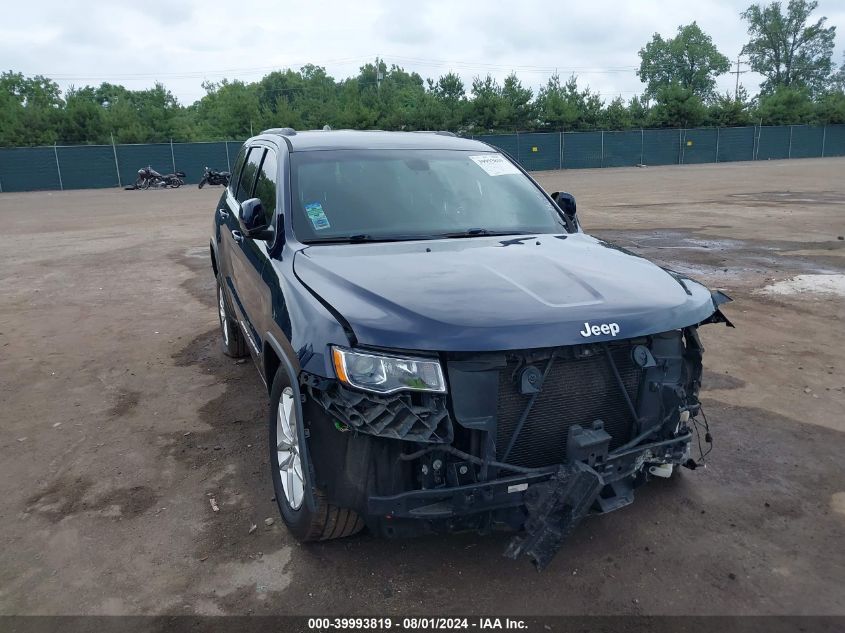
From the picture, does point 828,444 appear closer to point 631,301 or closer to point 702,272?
point 631,301

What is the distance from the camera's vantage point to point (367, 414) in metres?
2.65

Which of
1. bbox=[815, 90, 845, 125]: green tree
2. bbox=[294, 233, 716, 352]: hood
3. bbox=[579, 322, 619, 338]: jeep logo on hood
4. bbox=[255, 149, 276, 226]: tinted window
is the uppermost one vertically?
bbox=[815, 90, 845, 125]: green tree

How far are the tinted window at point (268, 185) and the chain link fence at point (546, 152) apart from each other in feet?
120

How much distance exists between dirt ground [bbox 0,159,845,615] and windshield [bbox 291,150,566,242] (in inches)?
61.6

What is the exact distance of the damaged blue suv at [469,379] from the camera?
2666 millimetres

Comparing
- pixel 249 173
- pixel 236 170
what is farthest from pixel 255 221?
pixel 236 170

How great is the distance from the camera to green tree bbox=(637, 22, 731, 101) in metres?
84.6

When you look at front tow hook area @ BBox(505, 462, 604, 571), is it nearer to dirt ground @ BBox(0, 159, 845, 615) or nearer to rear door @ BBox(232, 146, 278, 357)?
dirt ground @ BBox(0, 159, 845, 615)

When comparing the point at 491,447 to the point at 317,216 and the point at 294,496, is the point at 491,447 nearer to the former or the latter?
the point at 294,496

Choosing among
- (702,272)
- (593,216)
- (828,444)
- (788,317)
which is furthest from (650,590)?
(593,216)

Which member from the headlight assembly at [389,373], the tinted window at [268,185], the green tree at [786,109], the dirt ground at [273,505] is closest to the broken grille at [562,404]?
the headlight assembly at [389,373]

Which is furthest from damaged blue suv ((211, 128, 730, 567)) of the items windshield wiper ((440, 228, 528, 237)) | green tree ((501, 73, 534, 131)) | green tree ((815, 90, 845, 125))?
green tree ((815, 90, 845, 125))

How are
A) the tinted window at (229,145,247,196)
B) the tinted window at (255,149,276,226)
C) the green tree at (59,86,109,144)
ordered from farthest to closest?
the green tree at (59,86,109,144) < the tinted window at (229,145,247,196) < the tinted window at (255,149,276,226)

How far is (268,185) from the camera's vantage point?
4.49 meters
